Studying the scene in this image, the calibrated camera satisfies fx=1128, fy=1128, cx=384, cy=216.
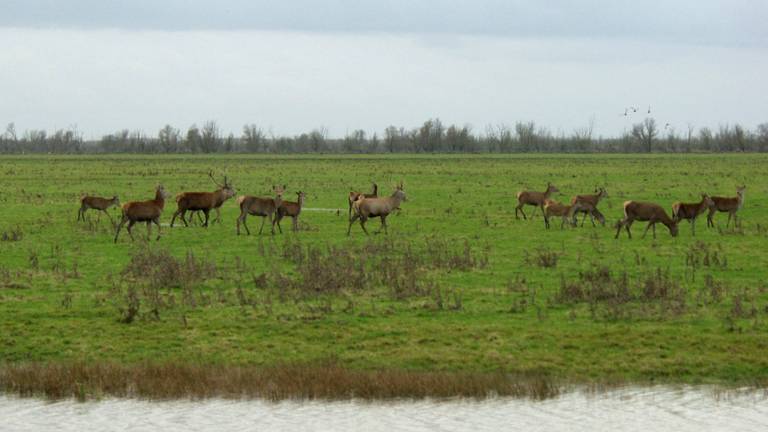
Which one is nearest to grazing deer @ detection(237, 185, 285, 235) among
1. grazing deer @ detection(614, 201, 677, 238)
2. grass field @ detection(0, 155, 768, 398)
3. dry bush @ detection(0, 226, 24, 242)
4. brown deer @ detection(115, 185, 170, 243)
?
grass field @ detection(0, 155, 768, 398)

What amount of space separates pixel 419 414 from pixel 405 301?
5750mm

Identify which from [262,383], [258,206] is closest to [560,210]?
[258,206]

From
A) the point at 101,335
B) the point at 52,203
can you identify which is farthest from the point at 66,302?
the point at 52,203

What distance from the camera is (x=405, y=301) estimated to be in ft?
62.0

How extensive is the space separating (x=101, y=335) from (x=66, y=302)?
7.09 ft

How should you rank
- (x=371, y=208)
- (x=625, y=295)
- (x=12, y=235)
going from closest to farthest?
(x=625, y=295), (x=12, y=235), (x=371, y=208)

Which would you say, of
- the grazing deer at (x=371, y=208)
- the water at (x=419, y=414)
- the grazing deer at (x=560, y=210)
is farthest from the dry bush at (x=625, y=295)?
the grazing deer at (x=560, y=210)

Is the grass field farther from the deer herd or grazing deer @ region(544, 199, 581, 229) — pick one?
grazing deer @ region(544, 199, 581, 229)

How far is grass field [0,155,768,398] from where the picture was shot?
1567 cm

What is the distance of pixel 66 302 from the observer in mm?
18703

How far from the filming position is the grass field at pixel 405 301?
15.7 meters

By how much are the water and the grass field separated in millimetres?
1169

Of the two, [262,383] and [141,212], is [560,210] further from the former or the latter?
[262,383]

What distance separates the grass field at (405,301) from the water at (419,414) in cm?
117
